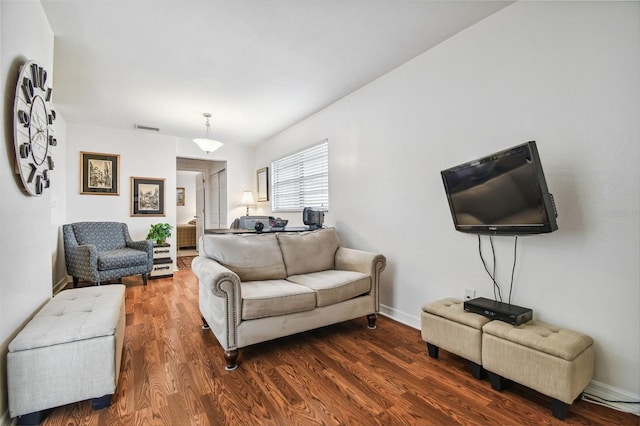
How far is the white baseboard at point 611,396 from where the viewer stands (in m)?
1.64

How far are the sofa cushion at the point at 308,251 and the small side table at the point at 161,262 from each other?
2975mm

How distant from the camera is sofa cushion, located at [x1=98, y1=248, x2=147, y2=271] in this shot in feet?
13.2

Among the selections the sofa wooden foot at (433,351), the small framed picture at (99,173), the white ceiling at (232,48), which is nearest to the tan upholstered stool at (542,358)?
the sofa wooden foot at (433,351)

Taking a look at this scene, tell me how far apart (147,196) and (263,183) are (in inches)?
82.1

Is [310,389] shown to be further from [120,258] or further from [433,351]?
[120,258]

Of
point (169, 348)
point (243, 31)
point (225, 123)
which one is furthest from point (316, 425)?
point (225, 123)

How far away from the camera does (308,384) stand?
194 centimetres

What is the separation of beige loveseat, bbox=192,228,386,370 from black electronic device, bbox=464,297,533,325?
96 cm

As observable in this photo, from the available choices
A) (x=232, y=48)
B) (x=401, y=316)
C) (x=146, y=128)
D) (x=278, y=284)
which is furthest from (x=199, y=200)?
(x=401, y=316)

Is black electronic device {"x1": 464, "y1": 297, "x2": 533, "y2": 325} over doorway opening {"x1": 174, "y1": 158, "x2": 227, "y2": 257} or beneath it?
beneath

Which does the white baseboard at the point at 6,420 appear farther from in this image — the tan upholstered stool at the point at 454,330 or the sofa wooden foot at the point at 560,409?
the sofa wooden foot at the point at 560,409

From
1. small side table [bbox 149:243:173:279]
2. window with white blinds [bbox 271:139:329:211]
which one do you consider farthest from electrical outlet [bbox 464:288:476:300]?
small side table [bbox 149:243:173:279]

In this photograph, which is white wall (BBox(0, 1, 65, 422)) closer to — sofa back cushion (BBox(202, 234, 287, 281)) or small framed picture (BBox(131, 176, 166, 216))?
sofa back cushion (BBox(202, 234, 287, 281))

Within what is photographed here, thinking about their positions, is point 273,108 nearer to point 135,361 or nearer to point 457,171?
point 457,171
